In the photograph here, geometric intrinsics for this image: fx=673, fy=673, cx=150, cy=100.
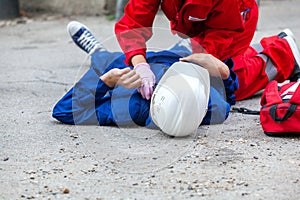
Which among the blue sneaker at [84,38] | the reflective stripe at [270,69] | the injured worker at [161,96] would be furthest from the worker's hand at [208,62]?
the blue sneaker at [84,38]

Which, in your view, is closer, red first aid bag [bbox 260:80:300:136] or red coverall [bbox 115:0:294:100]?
red first aid bag [bbox 260:80:300:136]

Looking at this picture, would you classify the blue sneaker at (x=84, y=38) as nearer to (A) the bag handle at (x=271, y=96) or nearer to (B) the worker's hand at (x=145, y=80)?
(B) the worker's hand at (x=145, y=80)

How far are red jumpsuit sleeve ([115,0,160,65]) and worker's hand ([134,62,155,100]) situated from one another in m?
0.10

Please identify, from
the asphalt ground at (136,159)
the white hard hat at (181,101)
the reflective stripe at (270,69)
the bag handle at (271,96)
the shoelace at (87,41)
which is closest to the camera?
the asphalt ground at (136,159)

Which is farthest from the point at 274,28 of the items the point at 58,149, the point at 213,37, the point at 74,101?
the point at 58,149

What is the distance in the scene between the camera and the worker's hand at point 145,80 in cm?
238

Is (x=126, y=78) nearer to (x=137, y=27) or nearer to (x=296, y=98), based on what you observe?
(x=137, y=27)

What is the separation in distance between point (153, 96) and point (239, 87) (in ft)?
2.13

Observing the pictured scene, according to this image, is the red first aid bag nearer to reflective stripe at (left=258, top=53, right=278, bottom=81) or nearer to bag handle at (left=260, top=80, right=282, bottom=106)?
bag handle at (left=260, top=80, right=282, bottom=106)

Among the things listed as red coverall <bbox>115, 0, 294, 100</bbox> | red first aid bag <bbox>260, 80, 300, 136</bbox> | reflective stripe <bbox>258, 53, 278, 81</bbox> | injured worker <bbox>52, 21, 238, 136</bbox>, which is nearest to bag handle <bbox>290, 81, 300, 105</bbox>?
red first aid bag <bbox>260, 80, 300, 136</bbox>

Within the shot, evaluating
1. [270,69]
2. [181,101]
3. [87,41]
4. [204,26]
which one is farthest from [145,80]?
[87,41]

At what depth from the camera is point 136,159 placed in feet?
6.79

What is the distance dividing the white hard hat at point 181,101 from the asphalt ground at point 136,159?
5 cm

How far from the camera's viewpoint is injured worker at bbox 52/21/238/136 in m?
2.24
